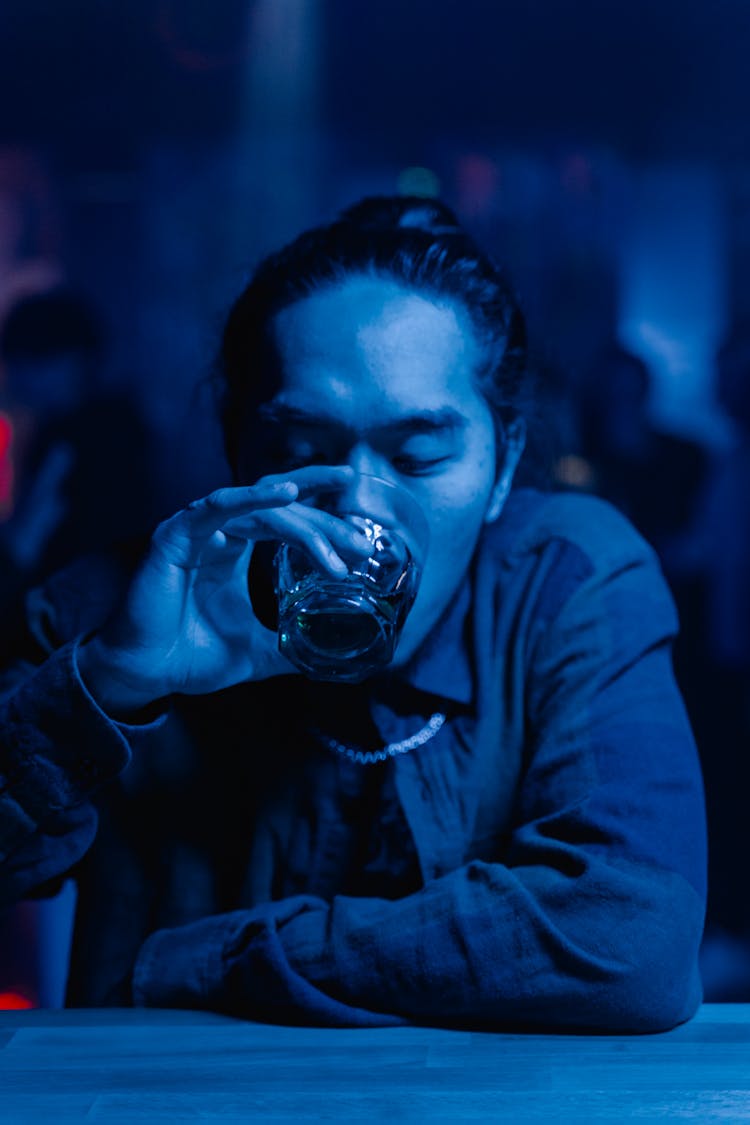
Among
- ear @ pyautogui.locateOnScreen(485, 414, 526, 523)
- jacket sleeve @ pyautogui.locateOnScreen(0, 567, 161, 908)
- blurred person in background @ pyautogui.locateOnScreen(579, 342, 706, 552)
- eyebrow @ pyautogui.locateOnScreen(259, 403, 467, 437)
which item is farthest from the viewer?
blurred person in background @ pyautogui.locateOnScreen(579, 342, 706, 552)

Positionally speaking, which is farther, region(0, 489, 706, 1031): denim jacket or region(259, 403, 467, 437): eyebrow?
region(259, 403, 467, 437): eyebrow

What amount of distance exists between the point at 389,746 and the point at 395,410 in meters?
0.36

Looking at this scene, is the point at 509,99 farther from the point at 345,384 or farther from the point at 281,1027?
the point at 281,1027

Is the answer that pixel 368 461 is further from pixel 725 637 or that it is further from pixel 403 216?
pixel 725 637

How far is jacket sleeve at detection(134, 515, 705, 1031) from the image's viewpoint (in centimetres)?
93

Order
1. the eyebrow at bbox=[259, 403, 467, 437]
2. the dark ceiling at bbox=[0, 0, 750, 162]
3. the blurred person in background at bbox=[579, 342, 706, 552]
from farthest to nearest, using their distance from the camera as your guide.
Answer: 1. the blurred person in background at bbox=[579, 342, 706, 552]
2. the dark ceiling at bbox=[0, 0, 750, 162]
3. the eyebrow at bbox=[259, 403, 467, 437]

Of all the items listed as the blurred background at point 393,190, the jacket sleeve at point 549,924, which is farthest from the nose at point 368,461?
the blurred background at point 393,190

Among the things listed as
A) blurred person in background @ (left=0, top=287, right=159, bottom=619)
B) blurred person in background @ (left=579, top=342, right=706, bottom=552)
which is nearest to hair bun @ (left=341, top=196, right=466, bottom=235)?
blurred person in background @ (left=579, top=342, right=706, bottom=552)

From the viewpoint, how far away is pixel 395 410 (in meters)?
1.18

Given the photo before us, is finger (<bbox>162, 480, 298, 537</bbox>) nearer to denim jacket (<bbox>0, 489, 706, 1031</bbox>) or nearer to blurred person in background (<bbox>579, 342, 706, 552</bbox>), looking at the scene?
denim jacket (<bbox>0, 489, 706, 1031</bbox>)

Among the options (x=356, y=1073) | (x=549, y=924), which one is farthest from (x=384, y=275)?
(x=356, y=1073)

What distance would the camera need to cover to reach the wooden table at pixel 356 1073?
769 mm

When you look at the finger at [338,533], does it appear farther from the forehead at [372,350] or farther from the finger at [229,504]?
the forehead at [372,350]

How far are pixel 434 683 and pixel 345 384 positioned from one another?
0.33m
